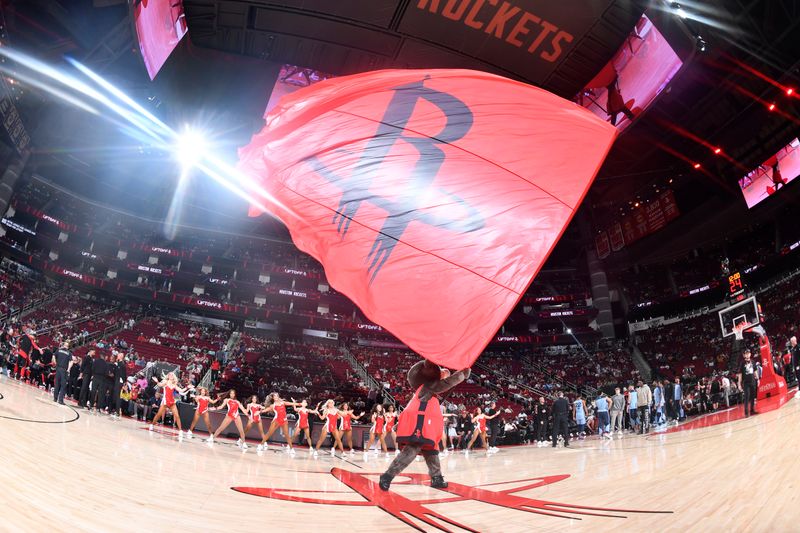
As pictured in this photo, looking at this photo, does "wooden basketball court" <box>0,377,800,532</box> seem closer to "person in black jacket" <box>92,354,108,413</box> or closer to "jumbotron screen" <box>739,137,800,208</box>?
"person in black jacket" <box>92,354,108,413</box>

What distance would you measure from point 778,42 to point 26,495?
21.6 metres

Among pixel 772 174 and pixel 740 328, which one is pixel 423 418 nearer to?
pixel 740 328

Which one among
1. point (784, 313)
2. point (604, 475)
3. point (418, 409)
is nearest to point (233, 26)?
point (418, 409)

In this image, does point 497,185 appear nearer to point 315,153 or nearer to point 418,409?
point 315,153

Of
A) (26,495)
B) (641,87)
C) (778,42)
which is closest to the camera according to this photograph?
(26,495)

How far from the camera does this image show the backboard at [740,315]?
16.5 meters

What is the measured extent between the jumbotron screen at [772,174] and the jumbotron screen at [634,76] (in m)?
10.4

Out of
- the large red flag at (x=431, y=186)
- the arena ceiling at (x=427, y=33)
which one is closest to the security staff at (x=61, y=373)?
the arena ceiling at (x=427, y=33)

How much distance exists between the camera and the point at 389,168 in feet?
16.9

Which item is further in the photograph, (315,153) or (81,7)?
(81,7)

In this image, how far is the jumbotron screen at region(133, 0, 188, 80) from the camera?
32.9ft

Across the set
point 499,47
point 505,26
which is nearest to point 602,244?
point 499,47

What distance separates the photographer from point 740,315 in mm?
17922

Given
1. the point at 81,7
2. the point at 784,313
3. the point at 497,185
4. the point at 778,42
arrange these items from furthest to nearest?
the point at 784,313 → the point at 81,7 → the point at 778,42 → the point at 497,185
